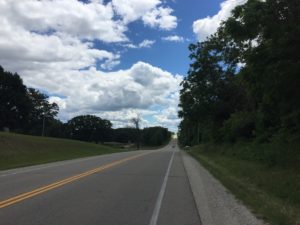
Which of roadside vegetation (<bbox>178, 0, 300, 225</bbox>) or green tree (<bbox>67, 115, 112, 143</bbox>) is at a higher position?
green tree (<bbox>67, 115, 112, 143</bbox>)

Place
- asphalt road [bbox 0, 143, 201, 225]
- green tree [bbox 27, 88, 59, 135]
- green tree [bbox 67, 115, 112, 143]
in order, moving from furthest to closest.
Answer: green tree [bbox 67, 115, 112, 143] → green tree [bbox 27, 88, 59, 135] → asphalt road [bbox 0, 143, 201, 225]

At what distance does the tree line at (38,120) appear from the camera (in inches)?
3274

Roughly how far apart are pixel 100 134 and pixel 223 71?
114205 mm

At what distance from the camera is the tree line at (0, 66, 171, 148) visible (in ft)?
273

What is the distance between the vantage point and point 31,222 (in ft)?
27.1

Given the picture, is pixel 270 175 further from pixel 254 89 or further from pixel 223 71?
pixel 223 71

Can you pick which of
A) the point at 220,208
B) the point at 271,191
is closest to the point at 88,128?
the point at 271,191

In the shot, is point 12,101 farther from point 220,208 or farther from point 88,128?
point 220,208

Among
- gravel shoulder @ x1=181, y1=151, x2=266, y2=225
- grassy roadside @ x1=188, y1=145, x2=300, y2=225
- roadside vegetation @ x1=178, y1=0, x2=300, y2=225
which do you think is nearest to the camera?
gravel shoulder @ x1=181, y1=151, x2=266, y2=225

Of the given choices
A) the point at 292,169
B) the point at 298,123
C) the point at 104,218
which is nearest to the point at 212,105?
the point at 298,123

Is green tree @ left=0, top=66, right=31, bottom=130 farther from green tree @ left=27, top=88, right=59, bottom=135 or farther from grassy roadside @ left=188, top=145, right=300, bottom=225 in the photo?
grassy roadside @ left=188, top=145, right=300, bottom=225


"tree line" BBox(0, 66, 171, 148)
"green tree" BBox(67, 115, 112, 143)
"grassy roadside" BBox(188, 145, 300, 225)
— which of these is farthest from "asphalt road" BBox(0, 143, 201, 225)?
"green tree" BBox(67, 115, 112, 143)

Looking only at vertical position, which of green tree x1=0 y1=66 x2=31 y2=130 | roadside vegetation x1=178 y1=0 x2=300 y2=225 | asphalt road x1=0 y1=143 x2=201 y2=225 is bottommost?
asphalt road x1=0 y1=143 x2=201 y2=225

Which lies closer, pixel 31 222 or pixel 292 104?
pixel 31 222
